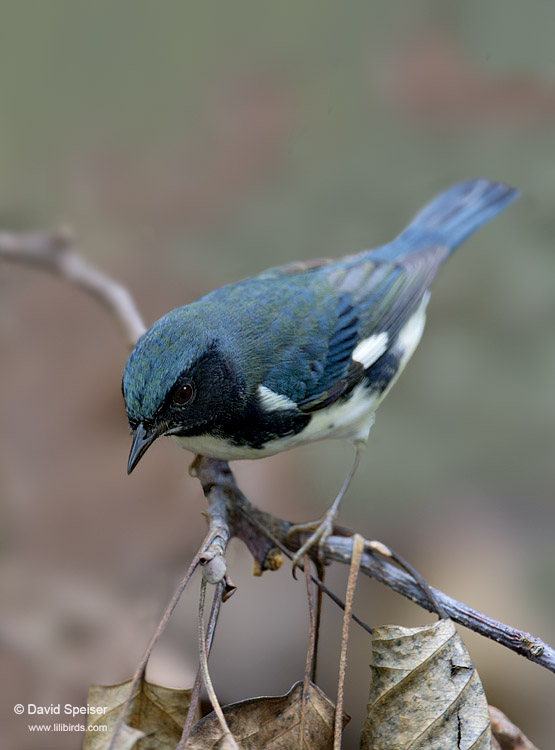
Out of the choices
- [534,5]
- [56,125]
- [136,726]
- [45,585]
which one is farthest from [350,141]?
[136,726]

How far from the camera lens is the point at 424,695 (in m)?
2.13

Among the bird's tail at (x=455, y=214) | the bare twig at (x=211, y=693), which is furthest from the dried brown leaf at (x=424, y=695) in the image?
the bird's tail at (x=455, y=214)

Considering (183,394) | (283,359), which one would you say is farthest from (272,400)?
(183,394)

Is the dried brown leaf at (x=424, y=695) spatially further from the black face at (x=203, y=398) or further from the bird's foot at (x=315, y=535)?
the black face at (x=203, y=398)

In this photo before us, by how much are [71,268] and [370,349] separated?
1519mm

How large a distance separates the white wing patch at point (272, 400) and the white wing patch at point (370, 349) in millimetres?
476

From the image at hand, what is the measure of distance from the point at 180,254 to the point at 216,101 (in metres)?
1.85

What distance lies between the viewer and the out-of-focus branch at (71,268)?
11.8 ft

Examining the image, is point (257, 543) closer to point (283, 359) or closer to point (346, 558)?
point (346, 558)

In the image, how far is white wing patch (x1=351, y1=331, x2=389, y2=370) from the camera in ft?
11.5

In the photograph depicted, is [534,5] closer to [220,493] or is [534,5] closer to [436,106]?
[436,106]

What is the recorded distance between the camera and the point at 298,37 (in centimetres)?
751

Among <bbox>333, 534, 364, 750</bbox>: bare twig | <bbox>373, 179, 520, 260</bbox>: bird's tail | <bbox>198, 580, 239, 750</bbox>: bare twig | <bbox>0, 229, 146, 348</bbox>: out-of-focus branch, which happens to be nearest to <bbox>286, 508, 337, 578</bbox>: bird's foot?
<bbox>333, 534, 364, 750</bbox>: bare twig

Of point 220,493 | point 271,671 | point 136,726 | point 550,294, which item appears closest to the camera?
point 136,726
